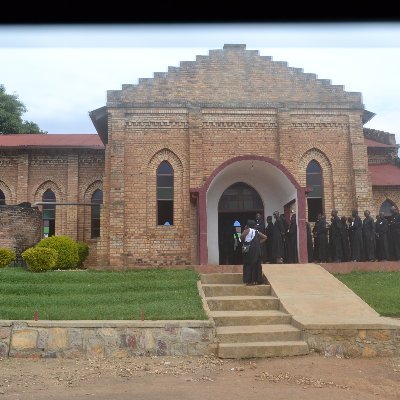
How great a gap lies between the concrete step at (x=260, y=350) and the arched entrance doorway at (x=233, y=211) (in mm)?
9403

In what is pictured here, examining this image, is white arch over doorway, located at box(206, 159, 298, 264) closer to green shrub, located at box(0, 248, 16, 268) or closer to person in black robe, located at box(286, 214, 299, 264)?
person in black robe, located at box(286, 214, 299, 264)

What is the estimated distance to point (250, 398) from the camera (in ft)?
21.7

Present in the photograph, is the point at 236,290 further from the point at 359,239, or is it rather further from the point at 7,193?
the point at 7,193

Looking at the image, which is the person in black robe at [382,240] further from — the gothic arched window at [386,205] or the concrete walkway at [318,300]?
the gothic arched window at [386,205]

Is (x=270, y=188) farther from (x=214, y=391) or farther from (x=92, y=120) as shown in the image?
(x=214, y=391)

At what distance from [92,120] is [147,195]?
3900 mm

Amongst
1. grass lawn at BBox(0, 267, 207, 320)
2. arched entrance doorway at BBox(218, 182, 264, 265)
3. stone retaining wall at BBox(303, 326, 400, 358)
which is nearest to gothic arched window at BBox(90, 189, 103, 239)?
arched entrance doorway at BBox(218, 182, 264, 265)

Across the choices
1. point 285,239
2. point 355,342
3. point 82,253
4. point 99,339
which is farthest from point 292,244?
point 82,253

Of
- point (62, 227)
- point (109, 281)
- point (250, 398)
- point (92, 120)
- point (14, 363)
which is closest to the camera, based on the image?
point (250, 398)

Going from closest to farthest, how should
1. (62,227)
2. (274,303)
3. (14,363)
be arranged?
1. (14,363)
2. (274,303)
3. (62,227)

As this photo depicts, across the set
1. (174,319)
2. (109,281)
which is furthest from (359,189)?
(174,319)

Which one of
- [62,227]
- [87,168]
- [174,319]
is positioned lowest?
[174,319]

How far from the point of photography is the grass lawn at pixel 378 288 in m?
10.6

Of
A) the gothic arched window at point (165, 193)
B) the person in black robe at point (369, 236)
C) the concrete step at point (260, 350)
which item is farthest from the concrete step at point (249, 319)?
the gothic arched window at point (165, 193)
